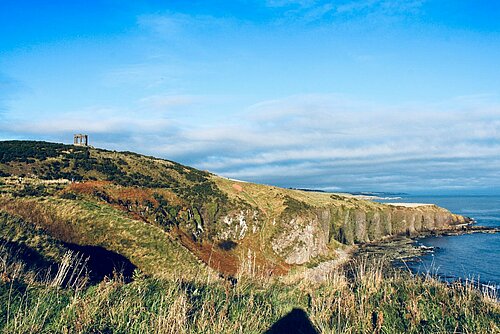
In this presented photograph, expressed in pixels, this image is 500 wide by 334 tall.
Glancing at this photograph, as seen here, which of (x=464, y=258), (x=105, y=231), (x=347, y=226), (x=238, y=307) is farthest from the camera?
(x=347, y=226)

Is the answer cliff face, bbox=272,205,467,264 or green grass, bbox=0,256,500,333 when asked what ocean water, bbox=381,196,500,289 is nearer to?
cliff face, bbox=272,205,467,264

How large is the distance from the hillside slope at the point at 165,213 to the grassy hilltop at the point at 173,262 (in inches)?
6.4

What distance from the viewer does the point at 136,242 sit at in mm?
26203

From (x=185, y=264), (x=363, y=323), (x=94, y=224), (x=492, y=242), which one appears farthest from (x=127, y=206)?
(x=492, y=242)

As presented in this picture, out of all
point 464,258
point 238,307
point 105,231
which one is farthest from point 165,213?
point 464,258

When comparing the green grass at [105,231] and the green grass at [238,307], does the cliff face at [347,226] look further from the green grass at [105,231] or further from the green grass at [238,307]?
the green grass at [238,307]

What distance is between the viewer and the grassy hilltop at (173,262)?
9.05 metres

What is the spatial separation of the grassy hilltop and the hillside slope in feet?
0.54

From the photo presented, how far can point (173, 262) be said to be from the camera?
1035 inches

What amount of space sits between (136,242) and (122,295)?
1727 cm

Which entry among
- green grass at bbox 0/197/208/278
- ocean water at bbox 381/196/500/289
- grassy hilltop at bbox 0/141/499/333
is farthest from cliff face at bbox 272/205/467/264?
green grass at bbox 0/197/208/278

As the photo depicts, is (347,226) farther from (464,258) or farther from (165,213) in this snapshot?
(165,213)

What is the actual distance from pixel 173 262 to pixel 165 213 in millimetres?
18371

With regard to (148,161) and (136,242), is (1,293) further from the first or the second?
(148,161)
